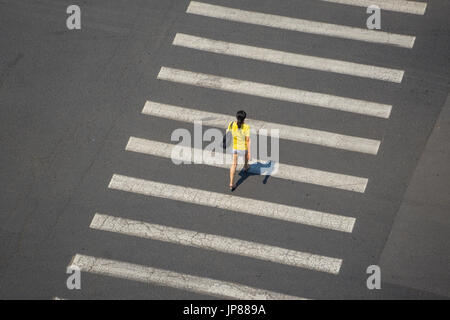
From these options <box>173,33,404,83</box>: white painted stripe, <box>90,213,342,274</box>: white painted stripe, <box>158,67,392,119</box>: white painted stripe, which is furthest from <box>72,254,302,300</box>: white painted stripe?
<box>173,33,404,83</box>: white painted stripe

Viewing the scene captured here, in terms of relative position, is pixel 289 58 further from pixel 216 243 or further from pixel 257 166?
pixel 216 243

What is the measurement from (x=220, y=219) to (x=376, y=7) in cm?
807

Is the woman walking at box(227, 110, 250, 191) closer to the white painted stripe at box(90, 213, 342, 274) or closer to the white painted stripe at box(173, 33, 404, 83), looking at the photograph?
the white painted stripe at box(90, 213, 342, 274)

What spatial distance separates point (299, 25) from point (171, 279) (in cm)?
823

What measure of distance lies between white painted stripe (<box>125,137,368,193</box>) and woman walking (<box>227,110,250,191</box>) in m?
0.77

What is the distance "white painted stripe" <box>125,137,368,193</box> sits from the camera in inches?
584

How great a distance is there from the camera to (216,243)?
13.9 metres

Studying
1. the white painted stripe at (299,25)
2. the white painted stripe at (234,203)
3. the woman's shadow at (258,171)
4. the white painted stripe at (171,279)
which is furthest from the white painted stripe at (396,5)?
the white painted stripe at (171,279)

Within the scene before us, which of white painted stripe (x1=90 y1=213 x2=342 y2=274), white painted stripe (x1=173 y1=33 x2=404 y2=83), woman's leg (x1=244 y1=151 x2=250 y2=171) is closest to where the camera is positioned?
white painted stripe (x1=90 y1=213 x2=342 y2=274)

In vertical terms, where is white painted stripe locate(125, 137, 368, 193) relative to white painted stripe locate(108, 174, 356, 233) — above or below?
above

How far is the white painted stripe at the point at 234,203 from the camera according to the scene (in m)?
14.2

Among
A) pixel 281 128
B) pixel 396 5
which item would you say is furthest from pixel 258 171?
pixel 396 5

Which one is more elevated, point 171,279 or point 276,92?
point 276,92
